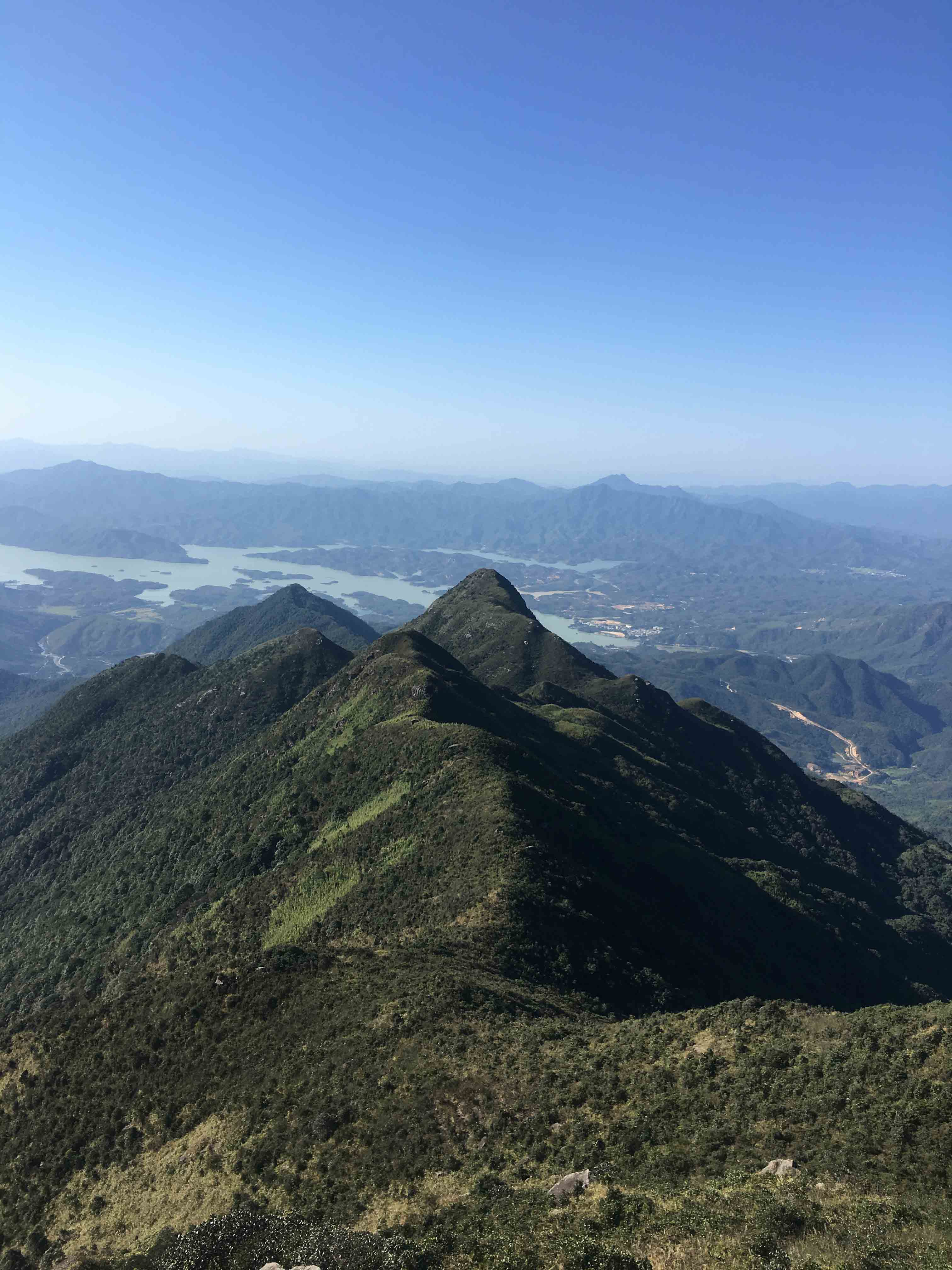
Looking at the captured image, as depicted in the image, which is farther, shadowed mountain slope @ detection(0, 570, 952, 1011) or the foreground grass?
shadowed mountain slope @ detection(0, 570, 952, 1011)

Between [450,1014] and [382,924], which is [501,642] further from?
[450,1014]

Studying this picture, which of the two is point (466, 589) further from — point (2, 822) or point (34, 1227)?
point (34, 1227)

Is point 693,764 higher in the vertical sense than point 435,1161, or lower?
lower

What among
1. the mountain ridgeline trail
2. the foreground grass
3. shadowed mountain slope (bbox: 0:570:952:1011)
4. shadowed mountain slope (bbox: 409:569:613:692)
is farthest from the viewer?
shadowed mountain slope (bbox: 409:569:613:692)

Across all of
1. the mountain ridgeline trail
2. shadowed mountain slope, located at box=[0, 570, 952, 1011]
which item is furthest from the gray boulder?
shadowed mountain slope, located at box=[0, 570, 952, 1011]

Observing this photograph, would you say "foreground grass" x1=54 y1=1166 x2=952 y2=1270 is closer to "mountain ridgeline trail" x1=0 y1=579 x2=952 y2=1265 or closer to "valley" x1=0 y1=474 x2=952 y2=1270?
"valley" x1=0 y1=474 x2=952 y2=1270

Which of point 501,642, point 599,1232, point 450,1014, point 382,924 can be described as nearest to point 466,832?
point 382,924

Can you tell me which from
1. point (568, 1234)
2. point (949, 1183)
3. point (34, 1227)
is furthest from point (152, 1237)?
point (949, 1183)
